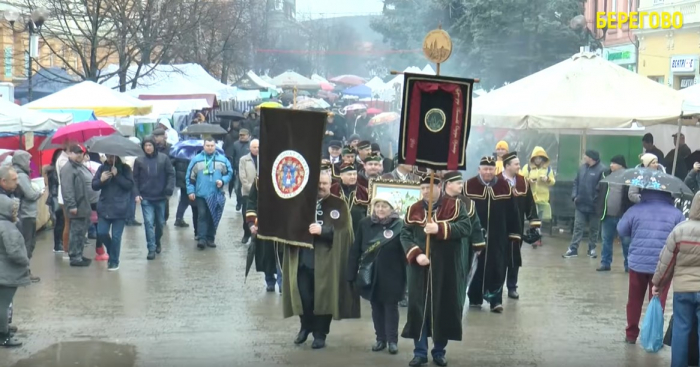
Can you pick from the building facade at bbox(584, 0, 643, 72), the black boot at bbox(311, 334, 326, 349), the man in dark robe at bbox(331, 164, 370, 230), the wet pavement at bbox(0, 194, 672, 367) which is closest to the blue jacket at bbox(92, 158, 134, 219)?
the wet pavement at bbox(0, 194, 672, 367)

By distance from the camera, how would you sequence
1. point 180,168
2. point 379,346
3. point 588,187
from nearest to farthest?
point 379,346 < point 588,187 < point 180,168

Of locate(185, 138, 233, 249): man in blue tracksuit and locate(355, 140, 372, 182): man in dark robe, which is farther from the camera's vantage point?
locate(185, 138, 233, 249): man in blue tracksuit

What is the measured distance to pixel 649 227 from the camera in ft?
33.0

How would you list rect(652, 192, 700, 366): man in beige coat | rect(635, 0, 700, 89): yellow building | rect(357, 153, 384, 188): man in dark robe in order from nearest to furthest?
1. rect(652, 192, 700, 366): man in beige coat
2. rect(357, 153, 384, 188): man in dark robe
3. rect(635, 0, 700, 89): yellow building

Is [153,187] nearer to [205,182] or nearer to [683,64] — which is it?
[205,182]

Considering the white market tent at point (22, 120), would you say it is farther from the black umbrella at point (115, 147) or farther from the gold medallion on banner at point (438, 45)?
the gold medallion on banner at point (438, 45)

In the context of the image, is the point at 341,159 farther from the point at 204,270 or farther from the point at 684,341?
the point at 684,341

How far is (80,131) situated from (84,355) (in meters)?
9.14

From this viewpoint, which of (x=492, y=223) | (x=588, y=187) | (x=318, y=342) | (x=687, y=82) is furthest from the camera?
(x=687, y=82)

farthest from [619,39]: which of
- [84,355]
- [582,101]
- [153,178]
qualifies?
[84,355]

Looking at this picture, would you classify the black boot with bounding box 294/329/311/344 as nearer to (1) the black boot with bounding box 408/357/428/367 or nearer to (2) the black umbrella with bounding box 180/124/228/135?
(1) the black boot with bounding box 408/357/428/367

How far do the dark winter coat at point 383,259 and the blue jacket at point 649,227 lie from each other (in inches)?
88.2

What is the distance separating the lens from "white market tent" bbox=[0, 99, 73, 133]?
57.1 ft

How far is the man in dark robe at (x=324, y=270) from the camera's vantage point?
32.3 ft
